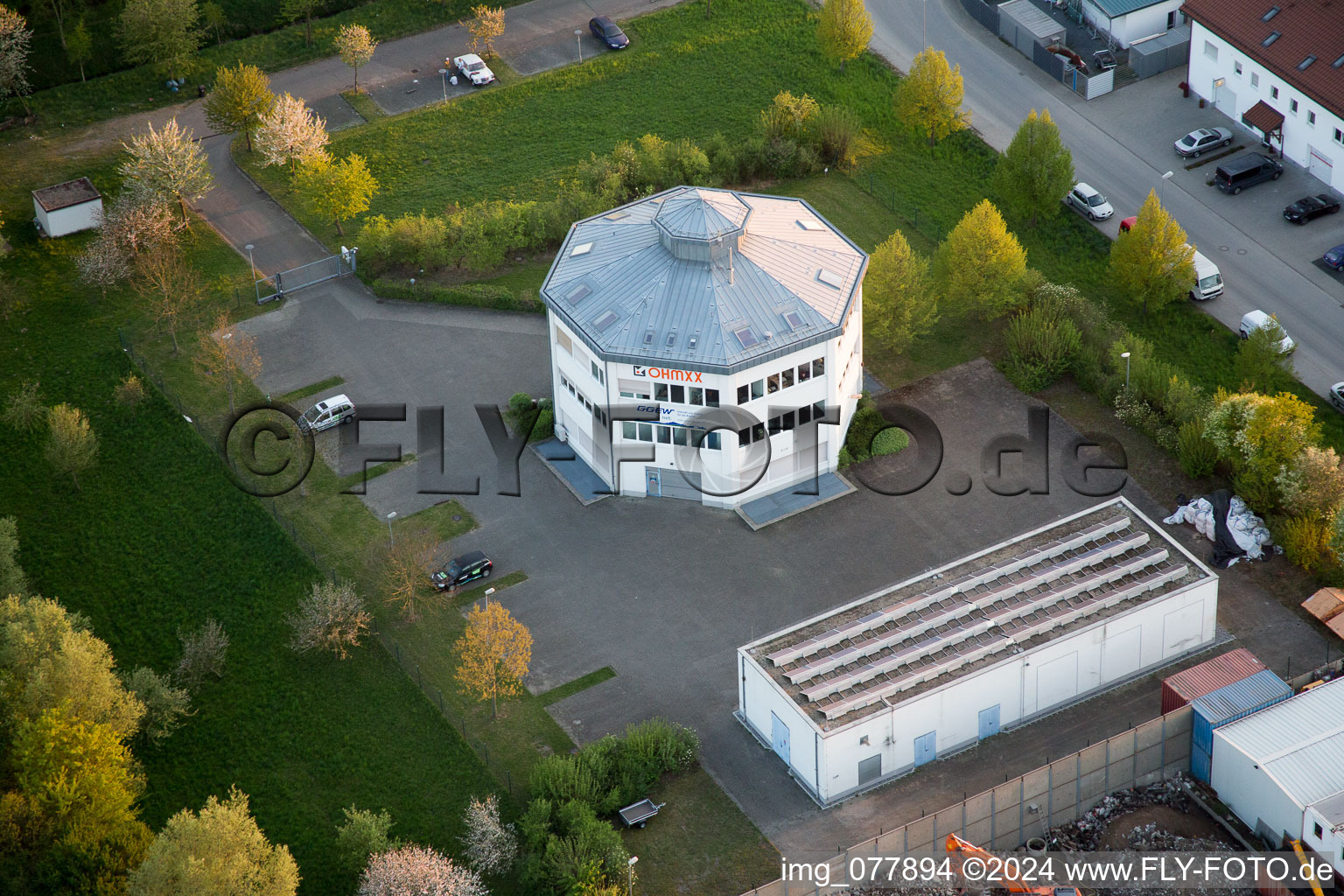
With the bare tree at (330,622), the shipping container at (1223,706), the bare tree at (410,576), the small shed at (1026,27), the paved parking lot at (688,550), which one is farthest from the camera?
the small shed at (1026,27)

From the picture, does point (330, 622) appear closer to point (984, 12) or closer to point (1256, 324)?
point (1256, 324)

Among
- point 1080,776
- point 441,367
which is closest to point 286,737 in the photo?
point 441,367

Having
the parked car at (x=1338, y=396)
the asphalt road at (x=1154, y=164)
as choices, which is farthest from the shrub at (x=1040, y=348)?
the parked car at (x=1338, y=396)

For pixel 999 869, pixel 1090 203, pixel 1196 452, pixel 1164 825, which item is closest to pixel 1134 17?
pixel 1090 203

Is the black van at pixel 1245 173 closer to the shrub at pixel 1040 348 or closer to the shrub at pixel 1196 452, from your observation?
the shrub at pixel 1040 348

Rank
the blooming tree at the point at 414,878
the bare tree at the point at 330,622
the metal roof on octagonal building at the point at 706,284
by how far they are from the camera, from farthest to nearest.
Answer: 1. the metal roof on octagonal building at the point at 706,284
2. the bare tree at the point at 330,622
3. the blooming tree at the point at 414,878

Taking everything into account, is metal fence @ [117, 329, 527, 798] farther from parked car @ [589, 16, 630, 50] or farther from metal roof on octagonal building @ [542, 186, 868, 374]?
parked car @ [589, 16, 630, 50]
